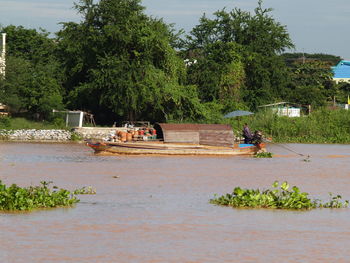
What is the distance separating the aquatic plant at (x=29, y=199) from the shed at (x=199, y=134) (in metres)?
19.1

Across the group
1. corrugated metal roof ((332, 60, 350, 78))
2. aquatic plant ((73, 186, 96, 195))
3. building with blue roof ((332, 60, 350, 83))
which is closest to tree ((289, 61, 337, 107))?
building with blue roof ((332, 60, 350, 83))

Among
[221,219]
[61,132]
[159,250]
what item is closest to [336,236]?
[221,219]

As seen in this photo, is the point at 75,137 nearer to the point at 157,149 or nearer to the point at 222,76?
the point at 157,149

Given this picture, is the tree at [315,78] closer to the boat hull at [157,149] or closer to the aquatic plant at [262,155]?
the aquatic plant at [262,155]

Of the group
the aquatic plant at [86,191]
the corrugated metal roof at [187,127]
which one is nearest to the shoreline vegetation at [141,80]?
the corrugated metal roof at [187,127]

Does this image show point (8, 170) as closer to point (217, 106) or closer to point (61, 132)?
point (61, 132)

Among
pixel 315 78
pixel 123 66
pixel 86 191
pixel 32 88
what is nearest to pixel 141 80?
pixel 123 66

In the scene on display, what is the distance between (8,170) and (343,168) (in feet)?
43.7

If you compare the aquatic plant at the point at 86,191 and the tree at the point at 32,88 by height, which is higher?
the tree at the point at 32,88

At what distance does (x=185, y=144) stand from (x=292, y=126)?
17.2m

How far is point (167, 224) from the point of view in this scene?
15.1 m

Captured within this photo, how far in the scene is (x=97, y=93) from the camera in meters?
50.9

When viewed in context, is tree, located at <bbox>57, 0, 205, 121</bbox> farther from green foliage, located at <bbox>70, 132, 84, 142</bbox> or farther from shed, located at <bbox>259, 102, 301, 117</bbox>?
shed, located at <bbox>259, 102, 301, 117</bbox>

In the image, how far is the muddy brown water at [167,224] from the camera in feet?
40.8
